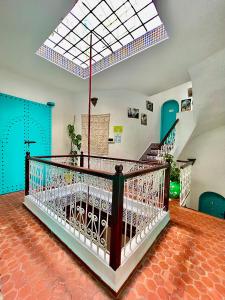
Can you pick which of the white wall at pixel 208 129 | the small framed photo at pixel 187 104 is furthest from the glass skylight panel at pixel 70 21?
the small framed photo at pixel 187 104

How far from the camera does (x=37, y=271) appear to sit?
1.53 metres

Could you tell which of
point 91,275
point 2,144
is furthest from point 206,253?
point 2,144

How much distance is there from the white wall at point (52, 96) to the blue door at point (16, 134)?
232 millimetres

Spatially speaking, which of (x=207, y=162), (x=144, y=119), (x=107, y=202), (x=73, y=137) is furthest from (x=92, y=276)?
(x=207, y=162)

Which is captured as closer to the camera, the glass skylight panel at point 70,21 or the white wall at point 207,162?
the glass skylight panel at point 70,21

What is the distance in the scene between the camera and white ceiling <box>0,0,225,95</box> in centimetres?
200

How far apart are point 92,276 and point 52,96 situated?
4.63 metres

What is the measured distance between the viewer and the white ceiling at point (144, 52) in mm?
1995

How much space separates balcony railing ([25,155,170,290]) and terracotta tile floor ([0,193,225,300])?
0.75ft

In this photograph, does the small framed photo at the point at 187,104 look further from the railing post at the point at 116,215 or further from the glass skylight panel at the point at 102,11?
the railing post at the point at 116,215

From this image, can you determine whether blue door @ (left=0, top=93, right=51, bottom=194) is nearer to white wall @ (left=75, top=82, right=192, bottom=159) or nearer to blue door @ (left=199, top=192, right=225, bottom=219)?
white wall @ (left=75, top=82, right=192, bottom=159)

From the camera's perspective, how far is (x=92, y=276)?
151 cm

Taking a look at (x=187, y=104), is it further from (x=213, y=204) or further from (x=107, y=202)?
(x=107, y=202)

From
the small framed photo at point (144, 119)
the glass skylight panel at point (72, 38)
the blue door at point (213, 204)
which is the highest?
the glass skylight panel at point (72, 38)
